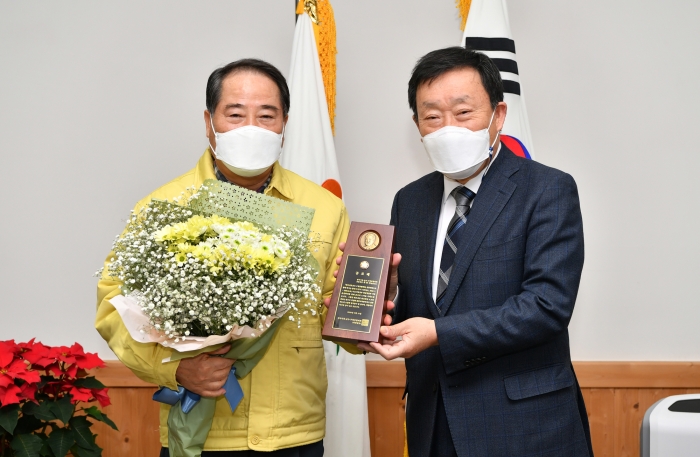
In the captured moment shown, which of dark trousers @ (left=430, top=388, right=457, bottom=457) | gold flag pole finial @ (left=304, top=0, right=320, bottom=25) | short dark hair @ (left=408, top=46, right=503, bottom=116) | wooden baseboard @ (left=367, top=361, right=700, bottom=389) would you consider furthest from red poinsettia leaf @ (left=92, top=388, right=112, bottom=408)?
gold flag pole finial @ (left=304, top=0, right=320, bottom=25)

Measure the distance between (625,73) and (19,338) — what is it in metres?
3.27

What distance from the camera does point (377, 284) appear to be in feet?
5.33

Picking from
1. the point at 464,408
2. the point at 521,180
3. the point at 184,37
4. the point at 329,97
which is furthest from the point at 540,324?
the point at 184,37

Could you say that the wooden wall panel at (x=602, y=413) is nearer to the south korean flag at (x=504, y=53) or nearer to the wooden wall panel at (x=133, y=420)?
the south korean flag at (x=504, y=53)

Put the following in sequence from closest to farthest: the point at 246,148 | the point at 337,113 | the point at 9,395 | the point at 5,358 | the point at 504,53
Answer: the point at 246,148, the point at 9,395, the point at 5,358, the point at 504,53, the point at 337,113

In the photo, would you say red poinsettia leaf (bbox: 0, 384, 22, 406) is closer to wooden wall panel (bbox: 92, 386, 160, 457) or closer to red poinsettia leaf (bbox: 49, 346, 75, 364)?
red poinsettia leaf (bbox: 49, 346, 75, 364)

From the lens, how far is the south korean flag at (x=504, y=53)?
105 inches

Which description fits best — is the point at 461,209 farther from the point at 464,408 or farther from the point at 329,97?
the point at 329,97

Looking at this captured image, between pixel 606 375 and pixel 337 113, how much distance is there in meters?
1.84

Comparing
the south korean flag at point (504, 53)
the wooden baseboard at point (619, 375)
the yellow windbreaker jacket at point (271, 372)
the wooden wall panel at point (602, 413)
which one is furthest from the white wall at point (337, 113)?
the yellow windbreaker jacket at point (271, 372)

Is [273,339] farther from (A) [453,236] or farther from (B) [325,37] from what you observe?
(B) [325,37]

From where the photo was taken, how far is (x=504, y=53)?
2693mm

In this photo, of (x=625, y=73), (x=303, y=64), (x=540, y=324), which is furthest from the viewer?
(x=625, y=73)

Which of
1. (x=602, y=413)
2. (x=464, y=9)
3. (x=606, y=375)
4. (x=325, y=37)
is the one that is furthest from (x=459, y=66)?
(x=602, y=413)
